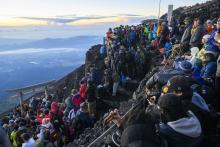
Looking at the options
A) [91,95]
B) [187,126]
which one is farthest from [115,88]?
[187,126]

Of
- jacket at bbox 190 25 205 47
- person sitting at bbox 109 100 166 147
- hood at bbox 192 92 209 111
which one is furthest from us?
jacket at bbox 190 25 205 47

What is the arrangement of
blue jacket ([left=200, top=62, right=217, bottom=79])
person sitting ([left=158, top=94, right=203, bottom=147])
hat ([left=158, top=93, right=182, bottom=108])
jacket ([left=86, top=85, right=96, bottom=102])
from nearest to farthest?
hat ([left=158, top=93, right=182, bottom=108]) → person sitting ([left=158, top=94, right=203, bottom=147]) → blue jacket ([left=200, top=62, right=217, bottom=79]) → jacket ([left=86, top=85, right=96, bottom=102])

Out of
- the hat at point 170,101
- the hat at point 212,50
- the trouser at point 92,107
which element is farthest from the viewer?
the trouser at point 92,107

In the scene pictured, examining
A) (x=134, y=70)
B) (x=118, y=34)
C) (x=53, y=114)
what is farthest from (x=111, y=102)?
(x=118, y=34)

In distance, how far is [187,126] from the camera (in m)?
5.13

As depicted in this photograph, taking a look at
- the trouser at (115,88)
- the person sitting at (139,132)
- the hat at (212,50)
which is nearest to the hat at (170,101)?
the person sitting at (139,132)

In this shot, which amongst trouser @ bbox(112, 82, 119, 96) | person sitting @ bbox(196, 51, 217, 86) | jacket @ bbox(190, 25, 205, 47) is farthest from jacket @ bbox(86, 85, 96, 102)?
person sitting @ bbox(196, 51, 217, 86)

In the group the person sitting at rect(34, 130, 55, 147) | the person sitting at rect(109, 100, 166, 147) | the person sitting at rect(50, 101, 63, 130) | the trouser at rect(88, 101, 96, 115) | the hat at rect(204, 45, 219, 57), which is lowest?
the trouser at rect(88, 101, 96, 115)

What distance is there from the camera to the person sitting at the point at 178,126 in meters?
4.94

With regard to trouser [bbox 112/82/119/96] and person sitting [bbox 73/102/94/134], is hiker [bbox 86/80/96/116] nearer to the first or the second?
person sitting [bbox 73/102/94/134]

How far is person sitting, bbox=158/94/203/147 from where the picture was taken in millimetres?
4941

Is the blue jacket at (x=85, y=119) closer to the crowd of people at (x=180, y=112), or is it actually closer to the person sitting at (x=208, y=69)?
the crowd of people at (x=180, y=112)

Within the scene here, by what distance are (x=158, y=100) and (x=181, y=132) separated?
57cm

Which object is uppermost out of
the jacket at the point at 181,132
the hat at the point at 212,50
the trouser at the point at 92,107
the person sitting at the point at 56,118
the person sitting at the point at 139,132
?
the hat at the point at 212,50
